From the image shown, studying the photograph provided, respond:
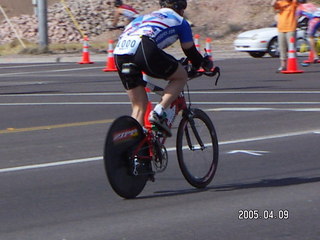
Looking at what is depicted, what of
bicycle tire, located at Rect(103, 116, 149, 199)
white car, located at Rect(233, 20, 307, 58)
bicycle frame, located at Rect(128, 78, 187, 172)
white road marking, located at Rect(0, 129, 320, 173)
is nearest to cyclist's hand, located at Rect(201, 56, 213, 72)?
bicycle frame, located at Rect(128, 78, 187, 172)

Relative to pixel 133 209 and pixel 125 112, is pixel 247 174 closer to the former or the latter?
pixel 133 209

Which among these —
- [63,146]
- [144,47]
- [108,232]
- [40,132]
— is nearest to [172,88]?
[144,47]

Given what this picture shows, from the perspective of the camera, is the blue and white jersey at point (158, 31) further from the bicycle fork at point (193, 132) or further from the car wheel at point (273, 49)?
the car wheel at point (273, 49)

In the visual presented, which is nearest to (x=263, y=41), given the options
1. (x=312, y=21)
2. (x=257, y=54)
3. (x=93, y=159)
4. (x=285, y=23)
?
(x=257, y=54)

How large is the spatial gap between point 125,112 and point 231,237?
8395mm

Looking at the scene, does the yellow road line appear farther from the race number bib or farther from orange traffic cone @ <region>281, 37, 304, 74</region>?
orange traffic cone @ <region>281, 37, 304, 74</region>

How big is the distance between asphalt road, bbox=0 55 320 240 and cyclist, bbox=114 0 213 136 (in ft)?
3.10

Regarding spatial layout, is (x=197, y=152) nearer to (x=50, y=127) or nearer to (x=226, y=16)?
(x=50, y=127)

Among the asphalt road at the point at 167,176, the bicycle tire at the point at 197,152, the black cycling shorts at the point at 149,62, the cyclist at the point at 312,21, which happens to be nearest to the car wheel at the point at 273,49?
the cyclist at the point at 312,21

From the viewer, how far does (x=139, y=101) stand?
8.13 meters

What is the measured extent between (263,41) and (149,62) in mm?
19349

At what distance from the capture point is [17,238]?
675 centimetres

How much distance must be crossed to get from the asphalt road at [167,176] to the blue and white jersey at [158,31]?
1.46 metres

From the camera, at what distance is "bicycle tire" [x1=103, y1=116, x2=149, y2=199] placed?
7.77 metres
